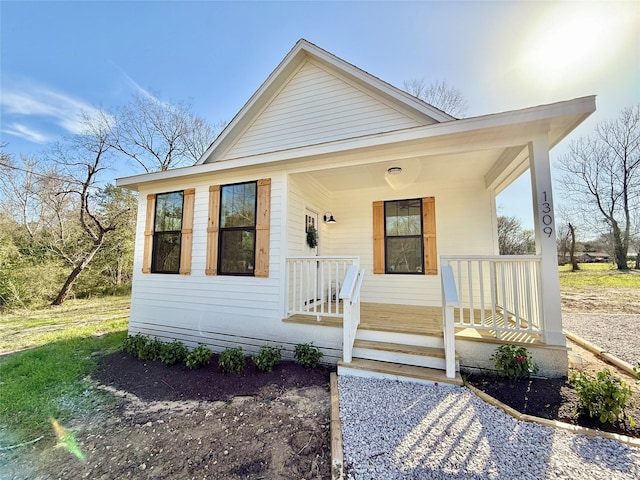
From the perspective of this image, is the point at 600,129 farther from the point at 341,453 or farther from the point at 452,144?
the point at 341,453

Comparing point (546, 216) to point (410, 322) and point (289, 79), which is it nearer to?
point (410, 322)

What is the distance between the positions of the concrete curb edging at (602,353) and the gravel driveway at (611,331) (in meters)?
0.13

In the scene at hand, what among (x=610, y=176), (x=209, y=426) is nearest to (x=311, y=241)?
(x=209, y=426)

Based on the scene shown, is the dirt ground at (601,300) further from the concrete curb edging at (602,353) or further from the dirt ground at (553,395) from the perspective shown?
the dirt ground at (553,395)

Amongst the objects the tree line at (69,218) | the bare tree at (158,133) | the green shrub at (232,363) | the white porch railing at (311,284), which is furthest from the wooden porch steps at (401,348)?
the bare tree at (158,133)

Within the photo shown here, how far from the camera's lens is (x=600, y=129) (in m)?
12.4

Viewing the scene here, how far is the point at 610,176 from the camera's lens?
12.3m

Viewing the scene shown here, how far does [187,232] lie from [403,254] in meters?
4.25

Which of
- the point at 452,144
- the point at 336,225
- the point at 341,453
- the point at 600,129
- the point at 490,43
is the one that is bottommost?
the point at 341,453

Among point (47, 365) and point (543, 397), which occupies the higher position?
point (543, 397)

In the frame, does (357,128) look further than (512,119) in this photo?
Yes

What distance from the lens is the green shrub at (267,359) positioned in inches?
143

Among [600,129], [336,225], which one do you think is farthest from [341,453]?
[600,129]

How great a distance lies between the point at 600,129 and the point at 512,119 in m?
14.5
